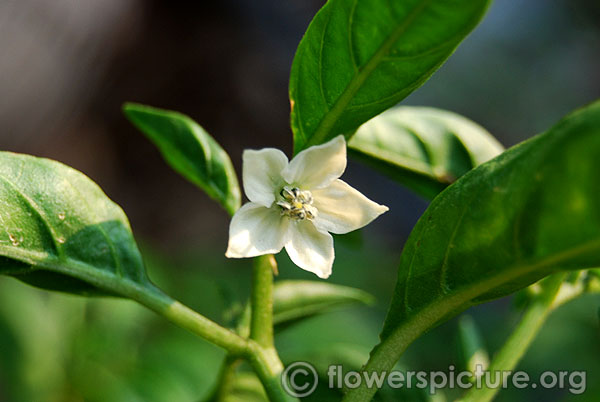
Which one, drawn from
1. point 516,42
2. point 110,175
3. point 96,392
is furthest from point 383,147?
point 516,42

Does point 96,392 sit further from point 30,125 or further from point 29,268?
point 30,125

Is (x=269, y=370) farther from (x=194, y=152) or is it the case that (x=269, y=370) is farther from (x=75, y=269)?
(x=194, y=152)

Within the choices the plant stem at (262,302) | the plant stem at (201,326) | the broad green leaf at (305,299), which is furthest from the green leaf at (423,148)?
the plant stem at (201,326)

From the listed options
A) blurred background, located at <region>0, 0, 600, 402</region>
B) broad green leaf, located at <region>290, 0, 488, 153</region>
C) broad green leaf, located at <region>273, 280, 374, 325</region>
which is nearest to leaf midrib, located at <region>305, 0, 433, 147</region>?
broad green leaf, located at <region>290, 0, 488, 153</region>

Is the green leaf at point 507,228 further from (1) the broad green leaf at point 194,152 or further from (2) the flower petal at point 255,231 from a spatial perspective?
(1) the broad green leaf at point 194,152

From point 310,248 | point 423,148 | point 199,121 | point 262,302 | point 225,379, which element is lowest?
point 225,379

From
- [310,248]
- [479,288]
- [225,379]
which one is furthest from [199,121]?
[479,288]
